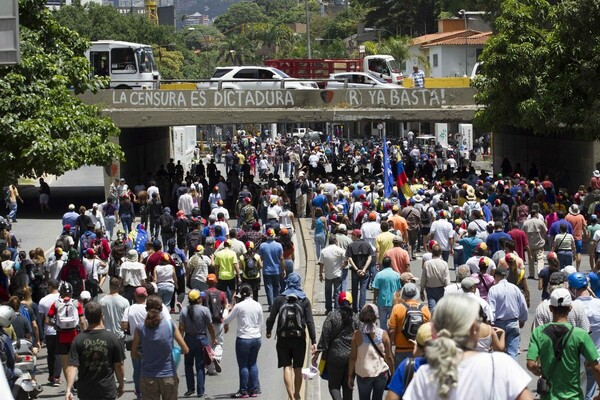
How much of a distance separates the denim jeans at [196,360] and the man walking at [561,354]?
539cm

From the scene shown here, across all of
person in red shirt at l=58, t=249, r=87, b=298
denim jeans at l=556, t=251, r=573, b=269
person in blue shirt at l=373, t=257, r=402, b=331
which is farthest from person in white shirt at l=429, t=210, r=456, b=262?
person in red shirt at l=58, t=249, r=87, b=298

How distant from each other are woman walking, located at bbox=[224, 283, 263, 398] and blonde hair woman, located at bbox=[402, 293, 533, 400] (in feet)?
26.3

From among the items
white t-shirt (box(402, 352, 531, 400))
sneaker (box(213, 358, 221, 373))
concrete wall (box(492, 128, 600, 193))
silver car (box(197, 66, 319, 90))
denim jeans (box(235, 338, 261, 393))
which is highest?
silver car (box(197, 66, 319, 90))

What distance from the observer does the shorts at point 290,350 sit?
12.3 m

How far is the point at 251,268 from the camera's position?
704 inches

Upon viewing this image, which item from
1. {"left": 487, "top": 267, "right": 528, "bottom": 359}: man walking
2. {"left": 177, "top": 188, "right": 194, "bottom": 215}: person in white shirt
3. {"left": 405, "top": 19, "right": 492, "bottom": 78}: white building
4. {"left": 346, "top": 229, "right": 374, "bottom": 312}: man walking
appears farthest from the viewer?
{"left": 405, "top": 19, "right": 492, "bottom": 78}: white building

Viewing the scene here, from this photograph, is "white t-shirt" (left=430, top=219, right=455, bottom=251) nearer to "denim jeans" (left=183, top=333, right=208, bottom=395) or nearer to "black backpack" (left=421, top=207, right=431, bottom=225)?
"black backpack" (left=421, top=207, right=431, bottom=225)

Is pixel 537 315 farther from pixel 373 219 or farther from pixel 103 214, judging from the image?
pixel 103 214

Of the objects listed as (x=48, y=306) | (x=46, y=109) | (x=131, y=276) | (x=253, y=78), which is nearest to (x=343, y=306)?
(x=48, y=306)

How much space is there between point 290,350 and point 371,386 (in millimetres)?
1672

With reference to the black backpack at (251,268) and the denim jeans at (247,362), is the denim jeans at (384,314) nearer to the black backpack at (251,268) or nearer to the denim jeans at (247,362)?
the denim jeans at (247,362)

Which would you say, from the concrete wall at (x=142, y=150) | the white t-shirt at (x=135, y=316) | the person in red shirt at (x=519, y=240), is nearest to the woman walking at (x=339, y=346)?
the white t-shirt at (x=135, y=316)

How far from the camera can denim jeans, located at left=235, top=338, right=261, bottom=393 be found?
13.1 m

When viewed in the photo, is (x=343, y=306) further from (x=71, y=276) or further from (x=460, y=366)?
(x=71, y=276)
